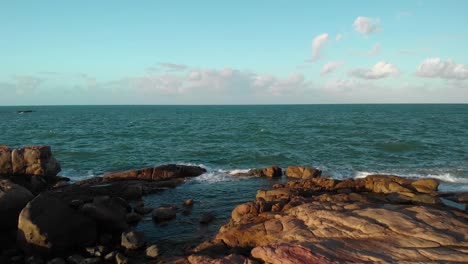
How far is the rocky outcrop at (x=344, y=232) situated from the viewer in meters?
11.4

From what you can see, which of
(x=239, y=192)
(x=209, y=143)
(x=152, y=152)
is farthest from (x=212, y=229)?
(x=209, y=143)

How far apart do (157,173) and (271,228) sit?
17.7m

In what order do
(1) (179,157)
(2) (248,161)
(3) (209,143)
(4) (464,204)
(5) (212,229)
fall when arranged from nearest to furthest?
(5) (212,229)
(4) (464,204)
(2) (248,161)
(1) (179,157)
(3) (209,143)

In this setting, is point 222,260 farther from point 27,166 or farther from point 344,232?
point 27,166

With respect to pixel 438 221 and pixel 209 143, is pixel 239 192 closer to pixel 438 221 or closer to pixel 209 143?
pixel 438 221

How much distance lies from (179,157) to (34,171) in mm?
17446

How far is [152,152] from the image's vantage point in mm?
45031

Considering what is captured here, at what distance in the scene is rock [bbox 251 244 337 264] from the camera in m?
Answer: 11.2

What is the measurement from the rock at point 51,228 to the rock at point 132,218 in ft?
8.26

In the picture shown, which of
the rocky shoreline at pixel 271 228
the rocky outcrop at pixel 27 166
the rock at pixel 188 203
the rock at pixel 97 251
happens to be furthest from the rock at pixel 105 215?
the rocky outcrop at pixel 27 166

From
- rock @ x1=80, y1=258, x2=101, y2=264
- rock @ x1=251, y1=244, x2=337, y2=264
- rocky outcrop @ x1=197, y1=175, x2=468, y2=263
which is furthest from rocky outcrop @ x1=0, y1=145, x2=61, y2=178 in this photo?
rock @ x1=251, y1=244, x2=337, y2=264

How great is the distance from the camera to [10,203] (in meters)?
18.4

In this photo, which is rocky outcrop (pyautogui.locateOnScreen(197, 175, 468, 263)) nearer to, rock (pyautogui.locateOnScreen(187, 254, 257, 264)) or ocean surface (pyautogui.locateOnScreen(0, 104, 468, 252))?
rock (pyautogui.locateOnScreen(187, 254, 257, 264))

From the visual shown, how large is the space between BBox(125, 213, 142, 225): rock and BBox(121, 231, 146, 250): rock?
3.06m
